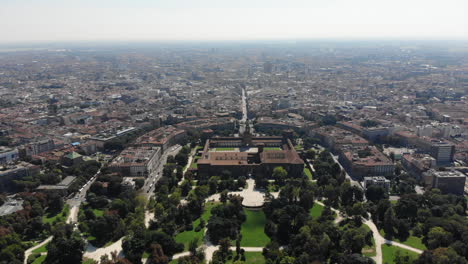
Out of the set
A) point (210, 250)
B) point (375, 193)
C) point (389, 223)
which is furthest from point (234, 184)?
point (389, 223)

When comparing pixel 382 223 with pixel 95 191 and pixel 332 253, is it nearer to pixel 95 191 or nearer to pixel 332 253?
pixel 332 253

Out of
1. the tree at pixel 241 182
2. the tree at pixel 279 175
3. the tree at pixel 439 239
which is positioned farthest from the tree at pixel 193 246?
the tree at pixel 439 239

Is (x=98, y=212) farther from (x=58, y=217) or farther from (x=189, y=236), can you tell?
(x=189, y=236)

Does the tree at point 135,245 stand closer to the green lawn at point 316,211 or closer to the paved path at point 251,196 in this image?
the paved path at point 251,196

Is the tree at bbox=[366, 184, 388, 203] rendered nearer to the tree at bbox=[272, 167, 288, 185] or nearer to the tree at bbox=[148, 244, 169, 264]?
the tree at bbox=[272, 167, 288, 185]

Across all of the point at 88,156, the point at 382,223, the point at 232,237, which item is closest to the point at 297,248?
A: the point at 232,237

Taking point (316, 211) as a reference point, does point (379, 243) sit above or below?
below
